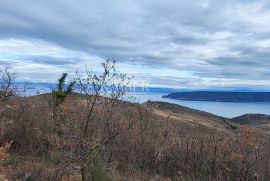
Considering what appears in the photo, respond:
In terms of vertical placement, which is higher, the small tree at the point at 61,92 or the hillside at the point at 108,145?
the small tree at the point at 61,92

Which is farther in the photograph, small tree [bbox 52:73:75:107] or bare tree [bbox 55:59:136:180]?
small tree [bbox 52:73:75:107]

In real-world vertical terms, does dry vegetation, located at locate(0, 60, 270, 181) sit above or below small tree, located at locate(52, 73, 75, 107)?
below

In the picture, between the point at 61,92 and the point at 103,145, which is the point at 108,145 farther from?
the point at 61,92

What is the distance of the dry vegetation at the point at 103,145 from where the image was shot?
11453mm

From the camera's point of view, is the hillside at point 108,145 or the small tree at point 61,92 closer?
the hillside at point 108,145

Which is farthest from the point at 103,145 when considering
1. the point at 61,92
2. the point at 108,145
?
the point at 61,92

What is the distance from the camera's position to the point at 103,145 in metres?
11.5

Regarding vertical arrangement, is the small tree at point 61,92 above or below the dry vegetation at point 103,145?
above

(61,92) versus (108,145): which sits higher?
(61,92)

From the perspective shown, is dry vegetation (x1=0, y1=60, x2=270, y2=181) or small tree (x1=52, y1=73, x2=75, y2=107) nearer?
dry vegetation (x1=0, y1=60, x2=270, y2=181)

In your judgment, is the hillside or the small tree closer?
the hillside

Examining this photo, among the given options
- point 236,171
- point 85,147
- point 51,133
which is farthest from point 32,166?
point 236,171

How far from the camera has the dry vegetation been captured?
11.5m

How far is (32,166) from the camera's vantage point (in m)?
12.0
